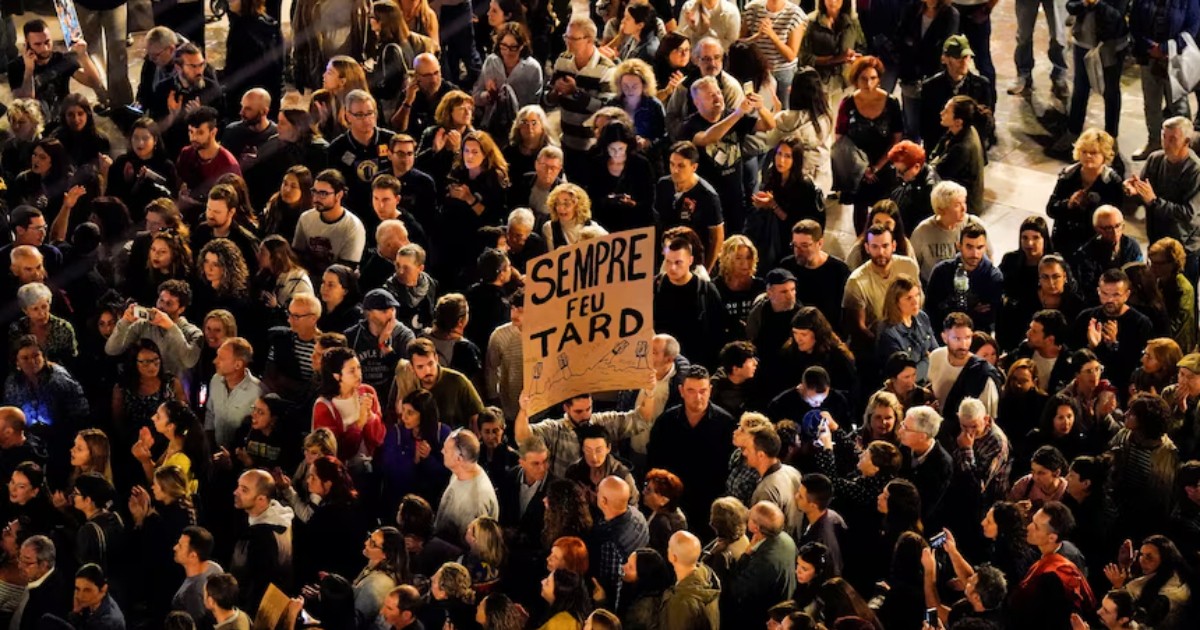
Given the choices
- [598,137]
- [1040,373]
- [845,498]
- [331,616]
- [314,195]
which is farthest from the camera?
[598,137]

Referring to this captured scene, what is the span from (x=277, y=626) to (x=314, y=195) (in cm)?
373

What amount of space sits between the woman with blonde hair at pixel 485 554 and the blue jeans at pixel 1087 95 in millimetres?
7830

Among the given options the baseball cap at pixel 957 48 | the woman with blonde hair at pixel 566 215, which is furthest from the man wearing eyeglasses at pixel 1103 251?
the woman with blonde hair at pixel 566 215

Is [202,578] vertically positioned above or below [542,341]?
below

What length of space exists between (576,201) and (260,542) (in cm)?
354

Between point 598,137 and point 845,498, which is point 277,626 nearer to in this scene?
point 845,498

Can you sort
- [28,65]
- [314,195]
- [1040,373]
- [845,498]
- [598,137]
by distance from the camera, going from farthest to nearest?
[28,65] < [598,137] < [314,195] < [1040,373] < [845,498]

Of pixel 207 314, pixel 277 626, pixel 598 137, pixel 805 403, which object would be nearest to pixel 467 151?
pixel 598 137

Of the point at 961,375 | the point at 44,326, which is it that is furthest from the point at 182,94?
the point at 961,375

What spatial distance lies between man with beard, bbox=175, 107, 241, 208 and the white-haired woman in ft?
6.15

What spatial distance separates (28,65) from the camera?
17.0 m

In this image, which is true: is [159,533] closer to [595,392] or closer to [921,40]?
[595,392]

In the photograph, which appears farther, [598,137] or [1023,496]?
[598,137]

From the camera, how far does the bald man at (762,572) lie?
11195 mm
